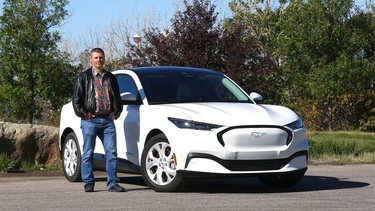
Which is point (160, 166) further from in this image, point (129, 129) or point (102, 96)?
point (102, 96)

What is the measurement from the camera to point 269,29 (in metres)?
41.5

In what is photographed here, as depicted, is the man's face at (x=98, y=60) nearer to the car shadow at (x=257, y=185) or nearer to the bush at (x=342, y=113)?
the car shadow at (x=257, y=185)

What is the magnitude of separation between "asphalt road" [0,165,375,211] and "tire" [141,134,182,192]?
152 mm

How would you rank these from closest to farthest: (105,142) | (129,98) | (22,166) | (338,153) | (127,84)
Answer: (105,142) → (129,98) → (127,84) → (22,166) → (338,153)

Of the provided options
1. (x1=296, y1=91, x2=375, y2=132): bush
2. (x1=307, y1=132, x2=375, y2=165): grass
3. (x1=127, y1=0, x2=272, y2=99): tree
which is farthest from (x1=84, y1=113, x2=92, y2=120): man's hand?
(x1=296, y1=91, x2=375, y2=132): bush

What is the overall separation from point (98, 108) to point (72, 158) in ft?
6.00

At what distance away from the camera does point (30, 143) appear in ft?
46.6

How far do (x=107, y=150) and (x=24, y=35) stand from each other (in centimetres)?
A: 1675

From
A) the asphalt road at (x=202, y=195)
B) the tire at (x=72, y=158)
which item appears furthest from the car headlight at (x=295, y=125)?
the tire at (x=72, y=158)

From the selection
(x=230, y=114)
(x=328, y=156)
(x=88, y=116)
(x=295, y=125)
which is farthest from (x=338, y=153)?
(x=88, y=116)

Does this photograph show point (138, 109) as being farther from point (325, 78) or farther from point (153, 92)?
point (325, 78)

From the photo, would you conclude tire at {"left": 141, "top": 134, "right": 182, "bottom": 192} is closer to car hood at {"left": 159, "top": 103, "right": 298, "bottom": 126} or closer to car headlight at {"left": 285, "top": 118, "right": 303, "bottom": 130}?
car hood at {"left": 159, "top": 103, "right": 298, "bottom": 126}

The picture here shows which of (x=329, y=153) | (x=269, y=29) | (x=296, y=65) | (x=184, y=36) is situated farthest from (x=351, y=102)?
(x=329, y=153)

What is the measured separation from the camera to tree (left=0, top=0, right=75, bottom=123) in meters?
26.3
